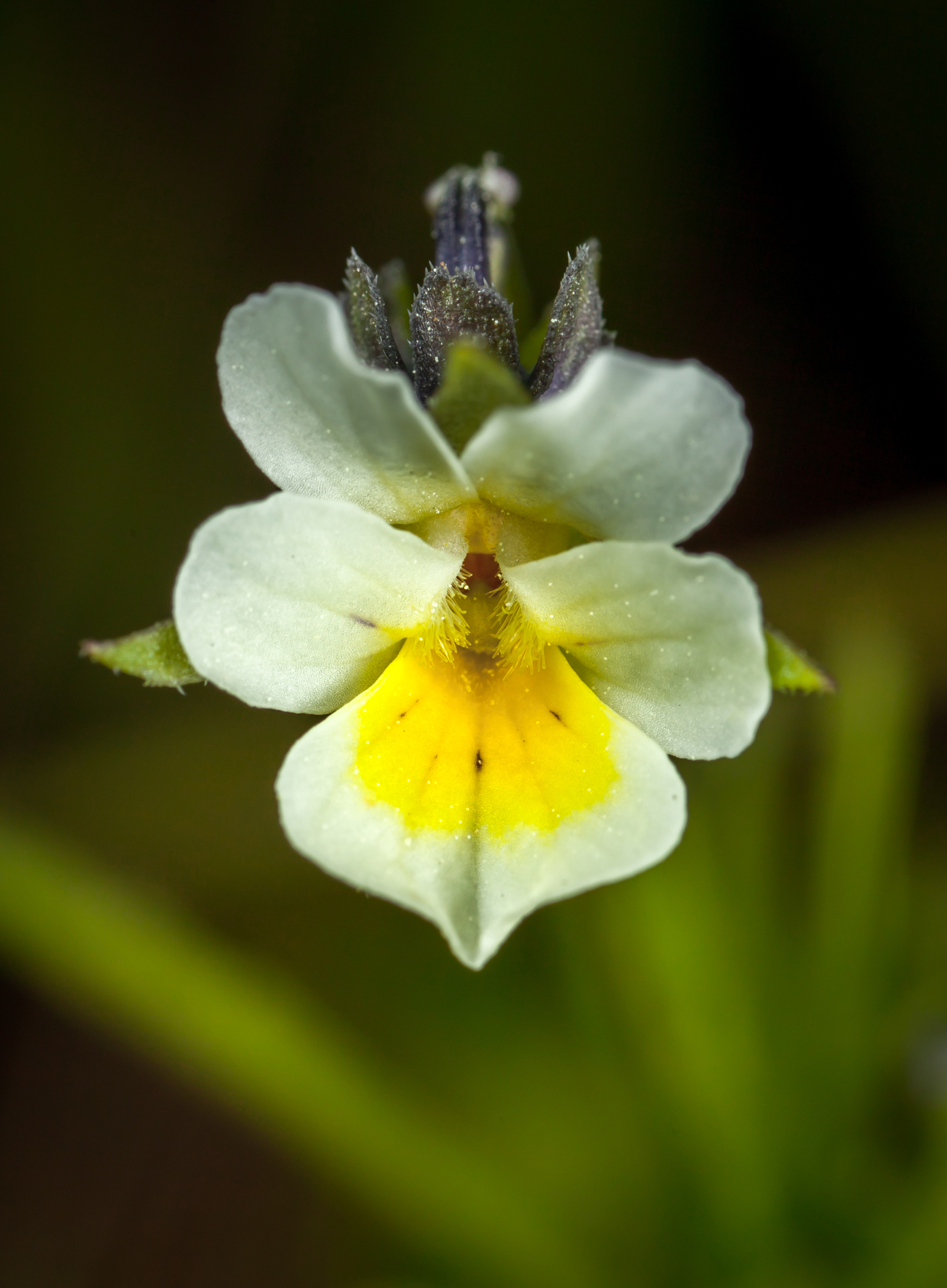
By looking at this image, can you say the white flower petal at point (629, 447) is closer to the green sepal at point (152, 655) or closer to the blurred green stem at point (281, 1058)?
the green sepal at point (152, 655)

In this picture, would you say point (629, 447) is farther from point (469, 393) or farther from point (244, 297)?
point (244, 297)

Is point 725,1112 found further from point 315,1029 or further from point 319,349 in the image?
point 319,349

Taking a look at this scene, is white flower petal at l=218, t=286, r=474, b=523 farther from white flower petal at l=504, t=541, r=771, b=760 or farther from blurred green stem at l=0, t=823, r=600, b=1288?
blurred green stem at l=0, t=823, r=600, b=1288

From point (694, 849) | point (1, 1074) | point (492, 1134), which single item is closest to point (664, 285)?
point (694, 849)

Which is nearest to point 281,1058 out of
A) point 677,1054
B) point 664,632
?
point 677,1054

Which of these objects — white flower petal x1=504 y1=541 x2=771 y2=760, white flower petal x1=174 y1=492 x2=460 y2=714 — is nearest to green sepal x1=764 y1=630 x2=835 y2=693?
white flower petal x1=504 y1=541 x2=771 y2=760

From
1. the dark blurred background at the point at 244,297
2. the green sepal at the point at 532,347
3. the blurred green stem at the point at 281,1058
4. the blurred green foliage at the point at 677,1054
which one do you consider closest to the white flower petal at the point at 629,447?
the green sepal at the point at 532,347
